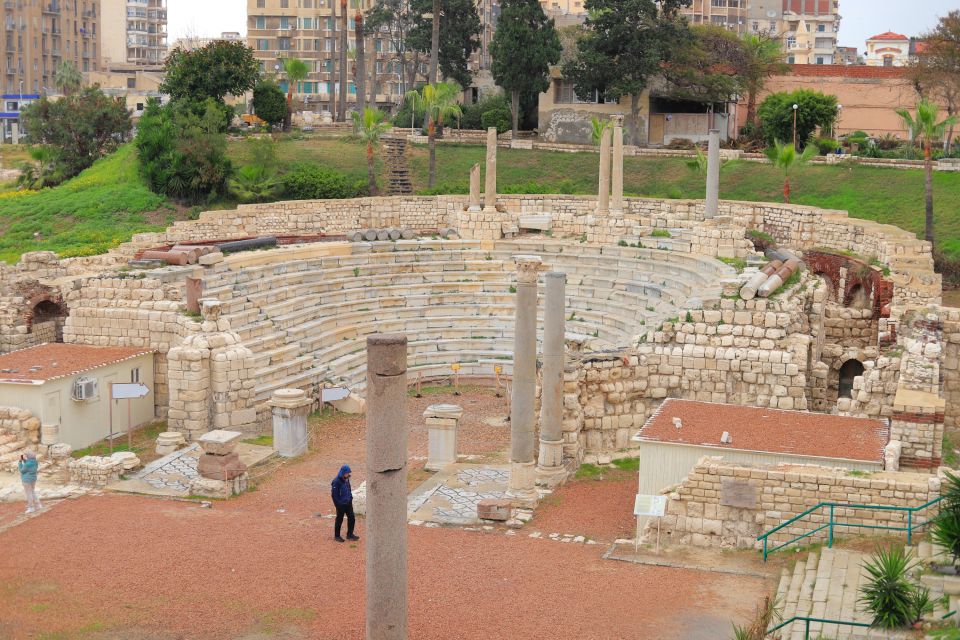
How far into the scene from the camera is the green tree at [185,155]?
45.7m

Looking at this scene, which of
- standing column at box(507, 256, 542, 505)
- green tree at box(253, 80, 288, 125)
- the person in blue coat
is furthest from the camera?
green tree at box(253, 80, 288, 125)

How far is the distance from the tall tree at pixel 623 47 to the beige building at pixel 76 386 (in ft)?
109

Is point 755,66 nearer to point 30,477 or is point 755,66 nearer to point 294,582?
point 30,477

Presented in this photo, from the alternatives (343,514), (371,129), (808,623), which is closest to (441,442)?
(343,514)

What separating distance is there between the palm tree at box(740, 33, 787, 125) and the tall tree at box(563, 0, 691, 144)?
3932 millimetres

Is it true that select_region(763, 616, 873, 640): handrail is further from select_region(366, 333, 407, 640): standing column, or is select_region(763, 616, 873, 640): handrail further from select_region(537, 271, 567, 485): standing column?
select_region(537, 271, 567, 485): standing column

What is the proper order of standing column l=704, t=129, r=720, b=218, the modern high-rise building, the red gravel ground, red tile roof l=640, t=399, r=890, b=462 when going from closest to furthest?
Answer: the red gravel ground → red tile roof l=640, t=399, r=890, b=462 → standing column l=704, t=129, r=720, b=218 → the modern high-rise building

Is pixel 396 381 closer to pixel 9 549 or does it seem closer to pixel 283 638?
pixel 283 638

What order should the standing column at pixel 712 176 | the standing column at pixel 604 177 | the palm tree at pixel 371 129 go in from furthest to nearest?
the palm tree at pixel 371 129 → the standing column at pixel 604 177 → the standing column at pixel 712 176

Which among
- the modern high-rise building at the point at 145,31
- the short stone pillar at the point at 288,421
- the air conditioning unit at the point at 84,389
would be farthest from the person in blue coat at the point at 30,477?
the modern high-rise building at the point at 145,31

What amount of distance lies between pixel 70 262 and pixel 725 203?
21.4 meters

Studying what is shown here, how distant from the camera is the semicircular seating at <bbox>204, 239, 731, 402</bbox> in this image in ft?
97.9

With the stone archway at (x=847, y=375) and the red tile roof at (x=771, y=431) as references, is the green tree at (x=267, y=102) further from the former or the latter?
the red tile roof at (x=771, y=431)

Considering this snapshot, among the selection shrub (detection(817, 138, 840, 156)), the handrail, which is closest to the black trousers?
the handrail
